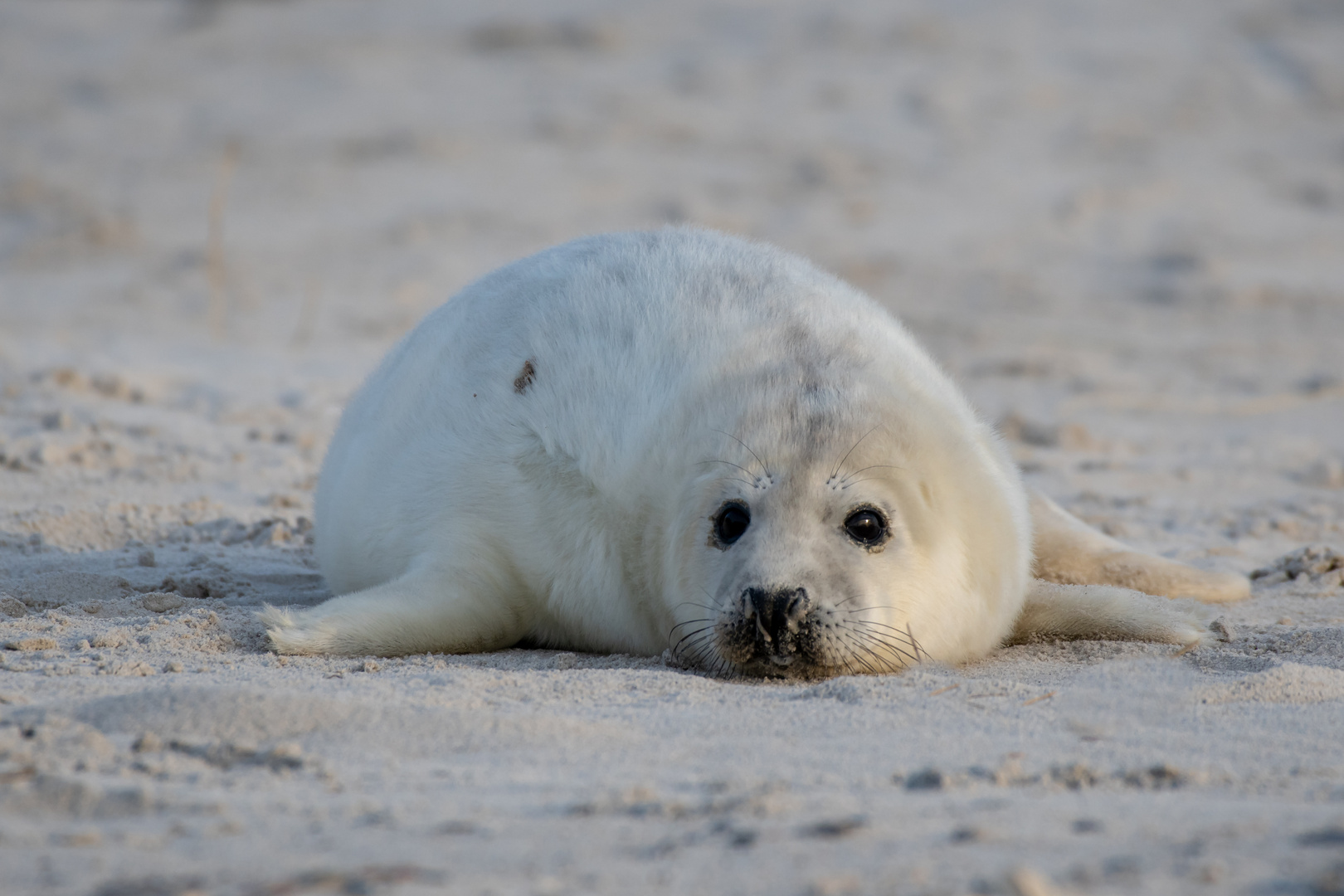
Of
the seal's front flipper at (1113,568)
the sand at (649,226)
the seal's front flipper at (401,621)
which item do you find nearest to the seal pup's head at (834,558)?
the sand at (649,226)

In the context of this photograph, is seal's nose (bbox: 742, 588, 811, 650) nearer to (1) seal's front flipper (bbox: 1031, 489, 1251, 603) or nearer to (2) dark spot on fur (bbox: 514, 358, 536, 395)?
(2) dark spot on fur (bbox: 514, 358, 536, 395)

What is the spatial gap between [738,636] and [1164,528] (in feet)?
9.26

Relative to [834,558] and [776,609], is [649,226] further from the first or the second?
[776,609]

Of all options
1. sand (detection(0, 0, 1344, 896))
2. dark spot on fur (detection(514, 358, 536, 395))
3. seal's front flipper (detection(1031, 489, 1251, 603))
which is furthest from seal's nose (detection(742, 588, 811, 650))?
seal's front flipper (detection(1031, 489, 1251, 603))

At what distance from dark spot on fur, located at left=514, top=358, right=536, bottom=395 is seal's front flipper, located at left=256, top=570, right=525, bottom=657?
19.6 inches

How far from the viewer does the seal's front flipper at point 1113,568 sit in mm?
4125

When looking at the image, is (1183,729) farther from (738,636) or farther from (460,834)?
(460,834)

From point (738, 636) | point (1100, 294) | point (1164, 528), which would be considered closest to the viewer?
point (738, 636)

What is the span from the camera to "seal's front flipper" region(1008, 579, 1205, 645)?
11.5 feet

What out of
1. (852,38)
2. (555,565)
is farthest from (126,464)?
(852,38)

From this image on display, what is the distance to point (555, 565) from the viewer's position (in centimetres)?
333

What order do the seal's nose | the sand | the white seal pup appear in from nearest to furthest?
1. the sand
2. the seal's nose
3. the white seal pup

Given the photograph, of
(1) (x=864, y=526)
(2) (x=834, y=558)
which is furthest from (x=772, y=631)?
(1) (x=864, y=526)

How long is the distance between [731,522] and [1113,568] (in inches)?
64.3
